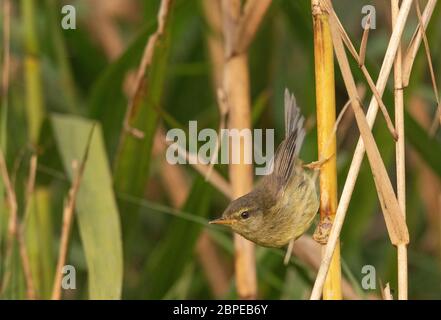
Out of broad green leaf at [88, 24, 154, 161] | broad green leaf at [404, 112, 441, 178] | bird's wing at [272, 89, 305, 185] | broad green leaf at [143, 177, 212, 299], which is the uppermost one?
broad green leaf at [88, 24, 154, 161]

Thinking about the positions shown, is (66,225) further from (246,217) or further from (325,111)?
(325,111)

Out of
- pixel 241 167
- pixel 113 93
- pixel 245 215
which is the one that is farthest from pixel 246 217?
pixel 113 93

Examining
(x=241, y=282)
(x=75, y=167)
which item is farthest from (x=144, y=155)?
(x=241, y=282)

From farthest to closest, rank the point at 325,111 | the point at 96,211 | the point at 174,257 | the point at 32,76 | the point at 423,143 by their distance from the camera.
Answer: the point at 32,76, the point at 174,257, the point at 423,143, the point at 96,211, the point at 325,111

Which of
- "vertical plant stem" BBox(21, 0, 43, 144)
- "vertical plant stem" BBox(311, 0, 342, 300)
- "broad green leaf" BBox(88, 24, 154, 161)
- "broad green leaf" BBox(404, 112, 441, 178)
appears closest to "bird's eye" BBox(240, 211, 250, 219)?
"vertical plant stem" BBox(311, 0, 342, 300)

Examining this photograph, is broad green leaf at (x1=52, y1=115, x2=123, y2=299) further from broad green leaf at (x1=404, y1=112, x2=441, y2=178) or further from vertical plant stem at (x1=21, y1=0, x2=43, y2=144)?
broad green leaf at (x1=404, y1=112, x2=441, y2=178)

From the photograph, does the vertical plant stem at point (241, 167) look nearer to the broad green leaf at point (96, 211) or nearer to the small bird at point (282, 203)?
the broad green leaf at point (96, 211)
